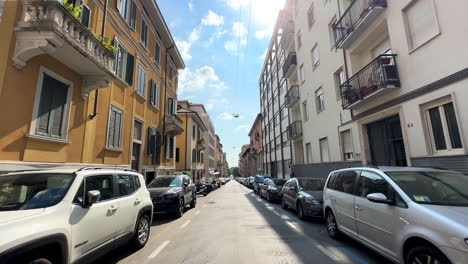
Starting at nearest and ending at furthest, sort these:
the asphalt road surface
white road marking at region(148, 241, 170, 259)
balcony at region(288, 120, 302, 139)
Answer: the asphalt road surface
white road marking at region(148, 241, 170, 259)
balcony at region(288, 120, 302, 139)

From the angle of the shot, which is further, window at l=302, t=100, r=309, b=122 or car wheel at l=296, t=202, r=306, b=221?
window at l=302, t=100, r=309, b=122

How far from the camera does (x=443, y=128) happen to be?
22.2ft

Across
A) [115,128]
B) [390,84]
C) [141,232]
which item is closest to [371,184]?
[141,232]

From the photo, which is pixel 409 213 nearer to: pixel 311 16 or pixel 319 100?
pixel 319 100

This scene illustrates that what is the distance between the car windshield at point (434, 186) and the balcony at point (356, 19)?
747cm

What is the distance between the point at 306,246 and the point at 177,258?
9.37 ft

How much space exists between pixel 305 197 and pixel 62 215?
7.17 meters

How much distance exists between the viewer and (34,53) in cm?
645

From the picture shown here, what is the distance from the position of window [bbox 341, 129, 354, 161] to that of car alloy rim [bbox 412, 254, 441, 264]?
9.41 m

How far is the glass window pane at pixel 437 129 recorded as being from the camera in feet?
22.5

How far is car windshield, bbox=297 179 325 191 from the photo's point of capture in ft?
30.2

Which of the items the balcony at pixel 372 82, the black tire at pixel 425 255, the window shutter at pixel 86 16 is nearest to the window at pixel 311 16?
the balcony at pixel 372 82

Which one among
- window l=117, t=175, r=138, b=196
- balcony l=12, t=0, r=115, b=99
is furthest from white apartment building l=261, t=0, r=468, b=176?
balcony l=12, t=0, r=115, b=99

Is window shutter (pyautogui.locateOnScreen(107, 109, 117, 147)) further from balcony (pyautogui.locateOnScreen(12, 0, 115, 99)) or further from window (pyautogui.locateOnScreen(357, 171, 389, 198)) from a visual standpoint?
window (pyautogui.locateOnScreen(357, 171, 389, 198))
